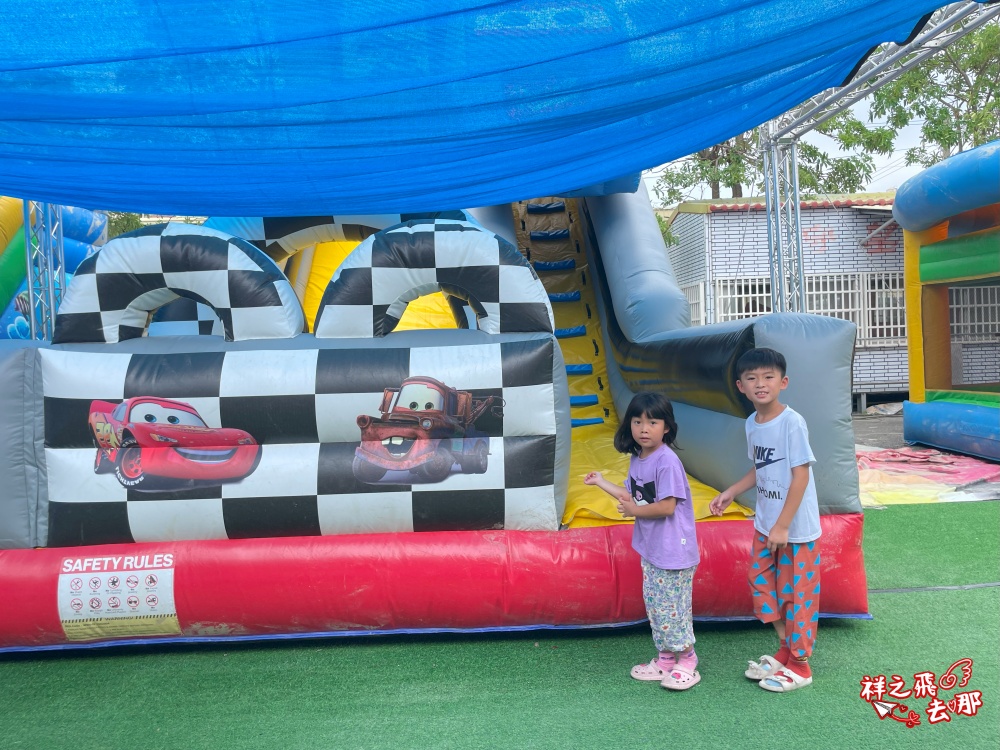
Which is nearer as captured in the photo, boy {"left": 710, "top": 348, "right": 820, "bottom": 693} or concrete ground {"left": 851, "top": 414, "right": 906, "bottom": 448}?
boy {"left": 710, "top": 348, "right": 820, "bottom": 693}

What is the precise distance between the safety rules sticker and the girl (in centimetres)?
139

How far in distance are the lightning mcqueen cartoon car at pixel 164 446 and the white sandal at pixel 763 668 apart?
5.29ft

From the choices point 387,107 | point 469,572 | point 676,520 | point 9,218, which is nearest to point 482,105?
point 387,107

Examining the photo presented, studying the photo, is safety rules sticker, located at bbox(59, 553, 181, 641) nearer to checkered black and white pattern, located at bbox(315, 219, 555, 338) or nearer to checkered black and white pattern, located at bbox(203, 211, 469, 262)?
checkered black and white pattern, located at bbox(315, 219, 555, 338)

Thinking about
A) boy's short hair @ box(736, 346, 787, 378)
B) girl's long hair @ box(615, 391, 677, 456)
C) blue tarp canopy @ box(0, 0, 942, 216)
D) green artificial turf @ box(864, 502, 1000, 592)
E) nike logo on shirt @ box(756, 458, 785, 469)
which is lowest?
green artificial turf @ box(864, 502, 1000, 592)

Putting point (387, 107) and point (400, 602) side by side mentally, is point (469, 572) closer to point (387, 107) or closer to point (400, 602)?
point (400, 602)

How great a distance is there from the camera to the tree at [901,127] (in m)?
11.5

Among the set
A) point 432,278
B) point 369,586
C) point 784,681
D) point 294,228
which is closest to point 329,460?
point 369,586

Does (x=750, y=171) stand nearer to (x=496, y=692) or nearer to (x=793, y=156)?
(x=793, y=156)

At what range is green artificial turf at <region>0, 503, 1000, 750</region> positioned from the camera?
1870mm

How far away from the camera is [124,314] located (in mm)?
2717

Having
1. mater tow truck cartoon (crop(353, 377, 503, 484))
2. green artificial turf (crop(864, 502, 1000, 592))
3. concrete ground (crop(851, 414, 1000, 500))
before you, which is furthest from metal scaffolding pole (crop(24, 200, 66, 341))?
concrete ground (crop(851, 414, 1000, 500))

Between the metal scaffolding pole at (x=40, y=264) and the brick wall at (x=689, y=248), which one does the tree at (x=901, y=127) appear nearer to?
the brick wall at (x=689, y=248)

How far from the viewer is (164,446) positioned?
260 centimetres
